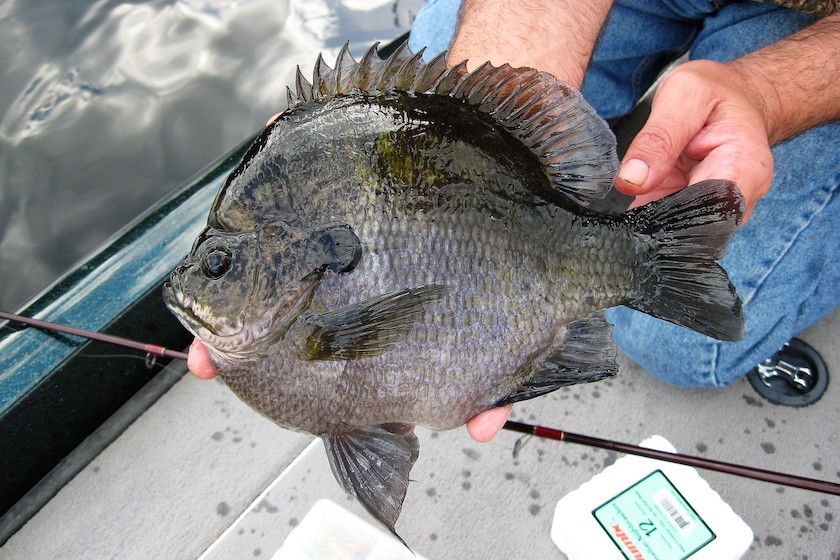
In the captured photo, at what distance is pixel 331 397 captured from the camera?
42.1 inches

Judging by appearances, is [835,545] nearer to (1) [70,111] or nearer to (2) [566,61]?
(2) [566,61]

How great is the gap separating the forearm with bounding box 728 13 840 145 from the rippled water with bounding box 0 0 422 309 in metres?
2.10

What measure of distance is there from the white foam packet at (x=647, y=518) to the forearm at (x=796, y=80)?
882 millimetres

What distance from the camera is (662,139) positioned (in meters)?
1.24

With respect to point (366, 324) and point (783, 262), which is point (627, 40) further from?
point (366, 324)

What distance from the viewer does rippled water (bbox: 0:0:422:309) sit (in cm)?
300

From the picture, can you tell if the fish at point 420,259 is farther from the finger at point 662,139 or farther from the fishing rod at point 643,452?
the fishing rod at point 643,452

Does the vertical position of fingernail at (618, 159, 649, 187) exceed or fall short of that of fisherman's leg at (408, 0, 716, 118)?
it exceeds it

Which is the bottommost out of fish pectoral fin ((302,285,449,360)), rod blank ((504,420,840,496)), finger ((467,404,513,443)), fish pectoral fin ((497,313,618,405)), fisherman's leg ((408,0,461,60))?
rod blank ((504,420,840,496))

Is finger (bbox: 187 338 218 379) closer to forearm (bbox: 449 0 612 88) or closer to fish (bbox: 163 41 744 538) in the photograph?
fish (bbox: 163 41 744 538)

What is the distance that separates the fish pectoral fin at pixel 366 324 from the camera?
0.97 metres

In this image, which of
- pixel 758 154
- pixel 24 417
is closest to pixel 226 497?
pixel 24 417

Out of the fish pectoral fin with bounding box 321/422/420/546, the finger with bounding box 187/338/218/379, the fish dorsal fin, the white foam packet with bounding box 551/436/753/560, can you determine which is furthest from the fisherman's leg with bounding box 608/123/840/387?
the finger with bounding box 187/338/218/379

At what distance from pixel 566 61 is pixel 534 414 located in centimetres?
102
